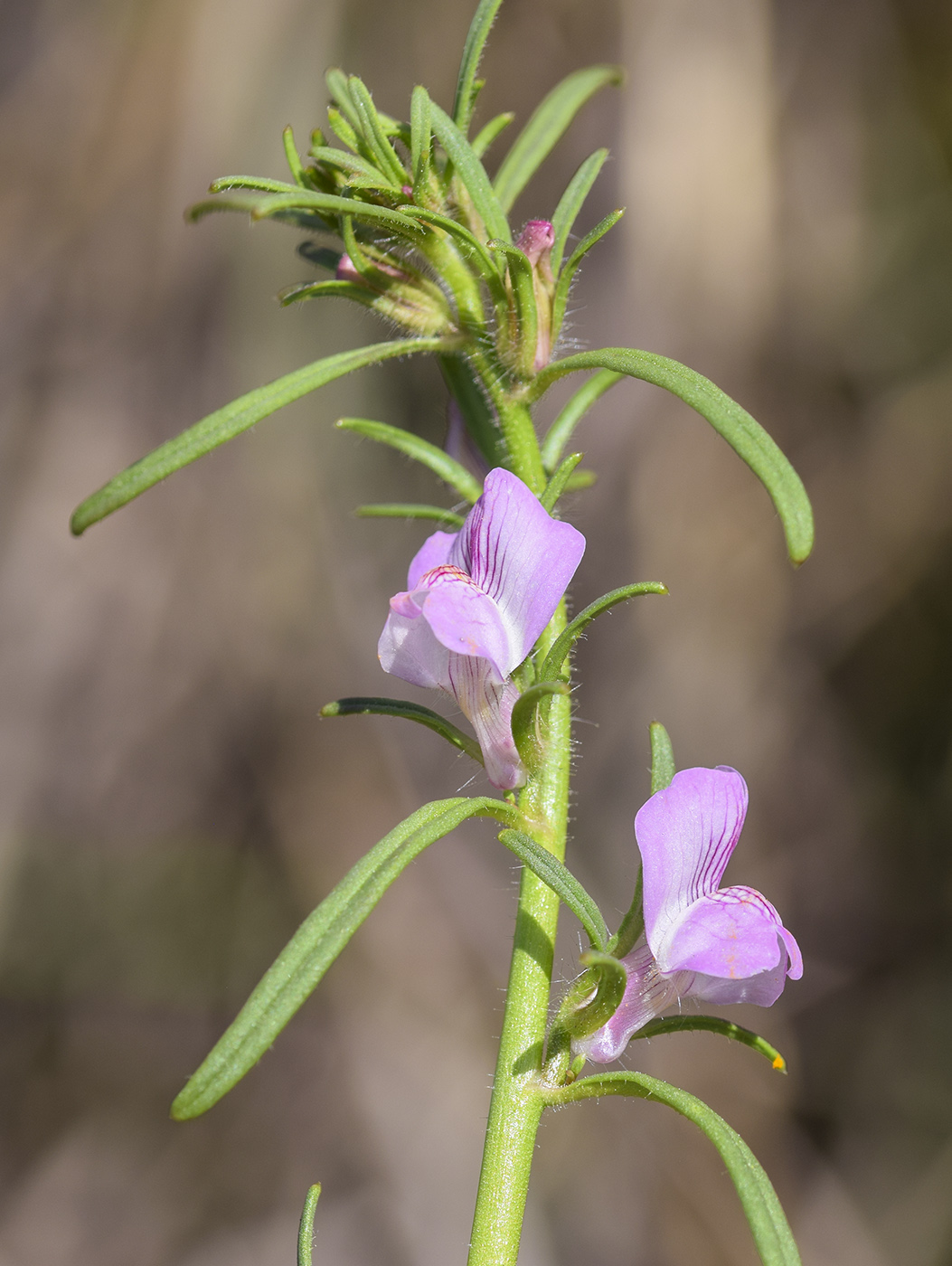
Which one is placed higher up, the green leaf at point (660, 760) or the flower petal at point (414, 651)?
the flower petal at point (414, 651)

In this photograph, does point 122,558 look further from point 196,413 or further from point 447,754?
point 447,754

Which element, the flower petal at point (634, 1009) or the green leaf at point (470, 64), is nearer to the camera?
the flower petal at point (634, 1009)

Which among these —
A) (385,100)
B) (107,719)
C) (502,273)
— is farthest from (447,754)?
(502,273)

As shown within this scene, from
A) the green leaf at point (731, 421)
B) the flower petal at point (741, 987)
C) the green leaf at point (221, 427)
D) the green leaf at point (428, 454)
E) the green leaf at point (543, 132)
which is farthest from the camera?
the green leaf at point (543, 132)

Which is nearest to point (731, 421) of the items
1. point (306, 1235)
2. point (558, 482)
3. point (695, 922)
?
point (558, 482)

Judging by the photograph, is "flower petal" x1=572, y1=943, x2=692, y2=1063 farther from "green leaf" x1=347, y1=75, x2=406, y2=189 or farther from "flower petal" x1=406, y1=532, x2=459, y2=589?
"green leaf" x1=347, y1=75, x2=406, y2=189

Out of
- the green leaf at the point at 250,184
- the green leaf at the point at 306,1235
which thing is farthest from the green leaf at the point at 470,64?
the green leaf at the point at 306,1235

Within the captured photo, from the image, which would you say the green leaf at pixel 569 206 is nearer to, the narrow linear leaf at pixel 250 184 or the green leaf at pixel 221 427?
the green leaf at pixel 221 427

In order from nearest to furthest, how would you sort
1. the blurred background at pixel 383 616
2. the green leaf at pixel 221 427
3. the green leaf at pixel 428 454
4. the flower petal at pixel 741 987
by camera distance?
the flower petal at pixel 741 987
the green leaf at pixel 221 427
the green leaf at pixel 428 454
the blurred background at pixel 383 616
